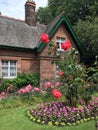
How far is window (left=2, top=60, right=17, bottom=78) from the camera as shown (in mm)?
16578

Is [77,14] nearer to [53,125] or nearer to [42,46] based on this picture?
[42,46]

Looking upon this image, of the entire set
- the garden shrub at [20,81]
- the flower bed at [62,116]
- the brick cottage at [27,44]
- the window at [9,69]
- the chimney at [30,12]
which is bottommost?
the flower bed at [62,116]

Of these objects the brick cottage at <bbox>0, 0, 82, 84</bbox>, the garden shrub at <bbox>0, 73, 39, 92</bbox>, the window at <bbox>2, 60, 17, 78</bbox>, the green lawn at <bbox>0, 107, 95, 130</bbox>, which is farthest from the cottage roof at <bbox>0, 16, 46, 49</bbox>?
the green lawn at <bbox>0, 107, 95, 130</bbox>

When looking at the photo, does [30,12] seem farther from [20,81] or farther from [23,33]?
[20,81]

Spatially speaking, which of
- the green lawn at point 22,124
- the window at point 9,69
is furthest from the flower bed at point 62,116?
the window at point 9,69

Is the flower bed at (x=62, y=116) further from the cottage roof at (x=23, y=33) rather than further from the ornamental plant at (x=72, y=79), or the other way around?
the cottage roof at (x=23, y=33)

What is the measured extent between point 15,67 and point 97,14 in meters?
14.0

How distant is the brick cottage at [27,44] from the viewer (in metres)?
16.7

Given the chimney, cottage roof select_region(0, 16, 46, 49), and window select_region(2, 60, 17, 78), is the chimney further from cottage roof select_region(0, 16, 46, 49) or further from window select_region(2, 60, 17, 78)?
window select_region(2, 60, 17, 78)

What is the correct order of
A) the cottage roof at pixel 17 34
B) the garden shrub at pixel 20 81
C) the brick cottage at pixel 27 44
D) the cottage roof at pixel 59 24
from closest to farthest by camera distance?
the garden shrub at pixel 20 81
the brick cottage at pixel 27 44
the cottage roof at pixel 17 34
the cottage roof at pixel 59 24

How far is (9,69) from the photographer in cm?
1677

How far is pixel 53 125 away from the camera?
688 cm

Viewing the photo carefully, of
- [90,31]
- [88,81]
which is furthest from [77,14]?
[88,81]

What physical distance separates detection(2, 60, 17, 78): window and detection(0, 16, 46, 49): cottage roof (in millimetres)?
1611
